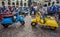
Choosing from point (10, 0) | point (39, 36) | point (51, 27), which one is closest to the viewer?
point (39, 36)

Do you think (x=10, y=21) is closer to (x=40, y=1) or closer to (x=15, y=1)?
(x=40, y=1)

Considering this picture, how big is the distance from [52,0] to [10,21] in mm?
37204

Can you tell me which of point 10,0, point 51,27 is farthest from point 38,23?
point 10,0

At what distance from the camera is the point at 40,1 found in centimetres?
4975

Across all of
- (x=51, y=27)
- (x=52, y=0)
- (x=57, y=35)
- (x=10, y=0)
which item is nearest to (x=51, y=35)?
(x=57, y=35)

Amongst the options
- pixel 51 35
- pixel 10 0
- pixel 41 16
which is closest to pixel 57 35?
pixel 51 35

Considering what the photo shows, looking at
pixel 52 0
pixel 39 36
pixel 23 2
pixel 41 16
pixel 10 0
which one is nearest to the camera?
pixel 39 36

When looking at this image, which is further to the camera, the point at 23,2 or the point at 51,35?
the point at 23,2

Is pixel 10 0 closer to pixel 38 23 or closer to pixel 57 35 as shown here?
pixel 38 23

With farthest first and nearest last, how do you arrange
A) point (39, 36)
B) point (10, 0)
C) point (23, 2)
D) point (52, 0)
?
point (23, 2) < point (10, 0) < point (52, 0) < point (39, 36)

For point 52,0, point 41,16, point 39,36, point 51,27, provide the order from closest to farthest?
point 39,36
point 51,27
point 41,16
point 52,0

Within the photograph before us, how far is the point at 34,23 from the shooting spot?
13.4 meters

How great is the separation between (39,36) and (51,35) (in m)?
0.68

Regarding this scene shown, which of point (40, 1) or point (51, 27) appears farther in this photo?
point (40, 1)
